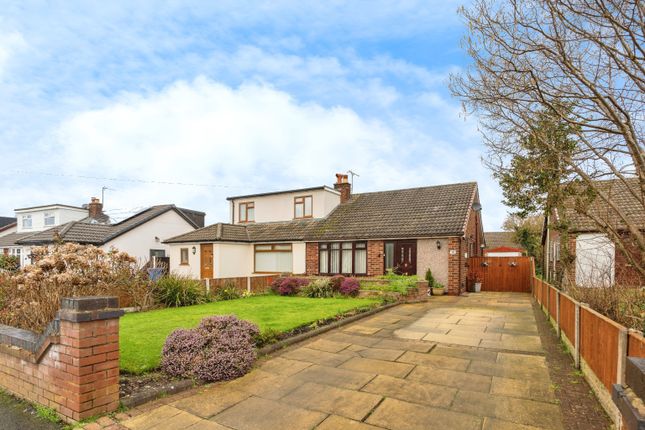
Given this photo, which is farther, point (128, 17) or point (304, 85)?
point (304, 85)

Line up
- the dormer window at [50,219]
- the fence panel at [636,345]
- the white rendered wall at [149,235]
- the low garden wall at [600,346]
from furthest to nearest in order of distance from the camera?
the dormer window at [50,219] < the white rendered wall at [149,235] < the low garden wall at [600,346] < the fence panel at [636,345]

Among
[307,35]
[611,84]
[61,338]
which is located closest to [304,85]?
[307,35]

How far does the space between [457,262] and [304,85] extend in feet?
33.6

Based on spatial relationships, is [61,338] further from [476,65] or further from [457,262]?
[457,262]

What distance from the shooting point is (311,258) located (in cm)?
2086

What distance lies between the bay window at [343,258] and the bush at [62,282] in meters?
10.2

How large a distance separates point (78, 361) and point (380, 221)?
1723 cm

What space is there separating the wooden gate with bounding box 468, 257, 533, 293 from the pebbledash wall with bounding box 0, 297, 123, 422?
1798 centimetres

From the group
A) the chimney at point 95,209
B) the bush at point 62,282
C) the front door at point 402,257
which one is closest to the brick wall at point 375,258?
the front door at point 402,257

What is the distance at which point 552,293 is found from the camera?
9.23 m

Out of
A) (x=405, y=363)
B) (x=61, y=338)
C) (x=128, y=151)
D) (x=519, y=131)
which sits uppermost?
(x=128, y=151)

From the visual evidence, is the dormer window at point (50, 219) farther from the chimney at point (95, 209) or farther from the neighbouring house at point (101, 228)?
the chimney at point (95, 209)

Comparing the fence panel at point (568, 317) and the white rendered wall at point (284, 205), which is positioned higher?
the white rendered wall at point (284, 205)

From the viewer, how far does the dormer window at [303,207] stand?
2303cm
